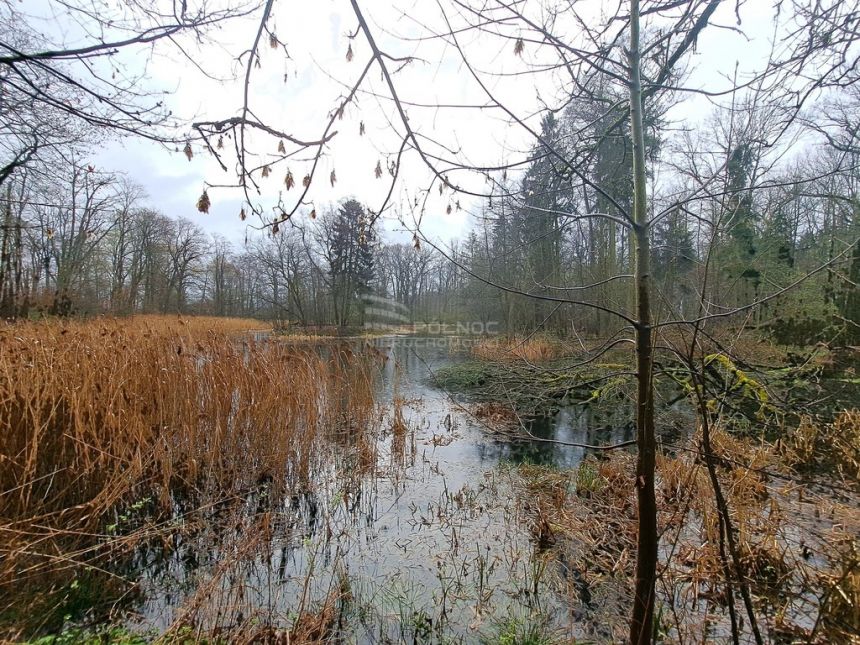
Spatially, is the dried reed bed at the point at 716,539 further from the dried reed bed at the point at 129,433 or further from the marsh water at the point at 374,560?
the dried reed bed at the point at 129,433

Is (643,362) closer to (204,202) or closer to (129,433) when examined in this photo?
(204,202)

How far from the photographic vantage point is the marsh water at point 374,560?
218 centimetres

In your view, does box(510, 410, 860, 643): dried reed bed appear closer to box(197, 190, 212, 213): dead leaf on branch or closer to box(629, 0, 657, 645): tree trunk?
box(629, 0, 657, 645): tree trunk

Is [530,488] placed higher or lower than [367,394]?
lower

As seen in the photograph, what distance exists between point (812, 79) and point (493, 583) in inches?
137

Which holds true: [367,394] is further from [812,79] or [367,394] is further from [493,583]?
[812,79]

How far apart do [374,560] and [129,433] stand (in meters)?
2.10

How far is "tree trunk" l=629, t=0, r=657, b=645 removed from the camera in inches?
54.8

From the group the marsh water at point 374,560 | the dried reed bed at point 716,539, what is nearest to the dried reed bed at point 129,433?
the marsh water at point 374,560

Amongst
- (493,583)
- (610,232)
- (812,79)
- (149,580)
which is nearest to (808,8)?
(812,79)

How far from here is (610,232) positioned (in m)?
12.1

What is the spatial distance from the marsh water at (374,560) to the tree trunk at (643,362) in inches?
14.9

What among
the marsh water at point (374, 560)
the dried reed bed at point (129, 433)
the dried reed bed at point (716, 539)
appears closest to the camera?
the dried reed bed at point (716, 539)

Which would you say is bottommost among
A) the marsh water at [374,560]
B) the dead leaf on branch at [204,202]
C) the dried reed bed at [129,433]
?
the marsh water at [374,560]
